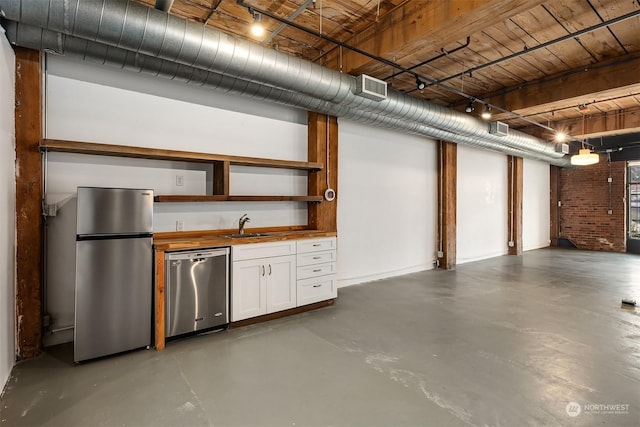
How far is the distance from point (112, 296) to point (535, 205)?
10.8 meters

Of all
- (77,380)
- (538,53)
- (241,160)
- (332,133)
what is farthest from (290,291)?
Result: (538,53)

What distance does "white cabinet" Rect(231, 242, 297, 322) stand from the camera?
11.2ft

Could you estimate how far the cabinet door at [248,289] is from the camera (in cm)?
340

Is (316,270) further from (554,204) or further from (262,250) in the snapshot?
(554,204)

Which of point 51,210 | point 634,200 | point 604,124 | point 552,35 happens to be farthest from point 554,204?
point 51,210

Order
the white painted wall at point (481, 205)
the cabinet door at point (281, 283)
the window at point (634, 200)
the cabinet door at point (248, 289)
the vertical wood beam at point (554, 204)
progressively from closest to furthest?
the cabinet door at point (248, 289) → the cabinet door at point (281, 283) → the white painted wall at point (481, 205) → the window at point (634, 200) → the vertical wood beam at point (554, 204)

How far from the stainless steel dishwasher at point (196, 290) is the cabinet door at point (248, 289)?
9 cm

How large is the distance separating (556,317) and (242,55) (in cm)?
437

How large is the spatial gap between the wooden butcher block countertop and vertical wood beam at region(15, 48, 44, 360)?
0.94m

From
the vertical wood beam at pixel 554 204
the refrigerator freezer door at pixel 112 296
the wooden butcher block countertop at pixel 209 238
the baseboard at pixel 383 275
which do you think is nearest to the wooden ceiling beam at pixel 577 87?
the baseboard at pixel 383 275

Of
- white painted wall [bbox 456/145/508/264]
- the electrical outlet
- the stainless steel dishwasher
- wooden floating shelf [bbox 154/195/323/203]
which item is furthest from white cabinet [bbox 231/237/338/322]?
white painted wall [bbox 456/145/508/264]

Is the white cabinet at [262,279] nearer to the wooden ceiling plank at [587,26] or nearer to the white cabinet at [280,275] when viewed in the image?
the white cabinet at [280,275]

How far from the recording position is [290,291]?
3832 mm

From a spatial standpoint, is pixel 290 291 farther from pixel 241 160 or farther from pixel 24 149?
pixel 24 149
